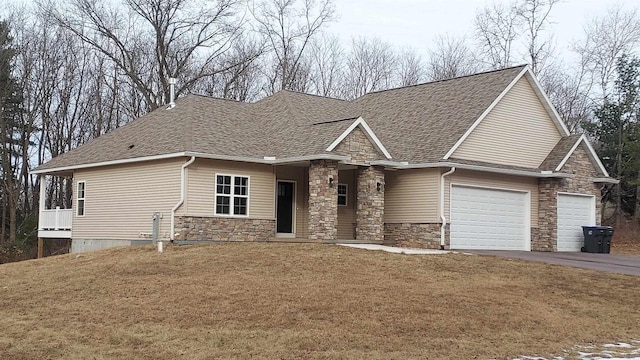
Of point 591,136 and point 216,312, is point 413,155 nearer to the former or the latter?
point 216,312

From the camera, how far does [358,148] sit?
2280 cm

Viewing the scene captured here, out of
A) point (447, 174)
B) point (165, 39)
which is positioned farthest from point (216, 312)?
point (165, 39)

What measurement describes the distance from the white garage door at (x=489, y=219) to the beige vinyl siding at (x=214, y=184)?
604 centimetres

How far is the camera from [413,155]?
24281 millimetres

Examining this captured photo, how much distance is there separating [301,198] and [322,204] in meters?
2.81

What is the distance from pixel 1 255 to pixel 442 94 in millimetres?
22916

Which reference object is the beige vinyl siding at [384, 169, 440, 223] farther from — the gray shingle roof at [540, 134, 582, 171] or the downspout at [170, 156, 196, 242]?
the downspout at [170, 156, 196, 242]

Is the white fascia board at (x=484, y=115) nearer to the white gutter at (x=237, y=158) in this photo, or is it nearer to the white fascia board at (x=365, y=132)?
the white fascia board at (x=365, y=132)

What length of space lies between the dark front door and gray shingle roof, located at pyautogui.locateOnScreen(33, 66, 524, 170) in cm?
150

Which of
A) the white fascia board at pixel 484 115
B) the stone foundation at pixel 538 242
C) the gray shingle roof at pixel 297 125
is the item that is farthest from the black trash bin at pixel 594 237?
the gray shingle roof at pixel 297 125

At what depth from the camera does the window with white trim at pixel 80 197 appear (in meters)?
26.0

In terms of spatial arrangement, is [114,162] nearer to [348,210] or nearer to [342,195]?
[342,195]

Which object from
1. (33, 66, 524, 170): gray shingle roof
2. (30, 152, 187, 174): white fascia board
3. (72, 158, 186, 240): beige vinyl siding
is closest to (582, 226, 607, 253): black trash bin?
(33, 66, 524, 170): gray shingle roof

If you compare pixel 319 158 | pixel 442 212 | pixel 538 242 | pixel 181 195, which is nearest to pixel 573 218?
pixel 538 242
